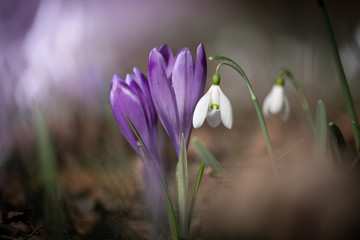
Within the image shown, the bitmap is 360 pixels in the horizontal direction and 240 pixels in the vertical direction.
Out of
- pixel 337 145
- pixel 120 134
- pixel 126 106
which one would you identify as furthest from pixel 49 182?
pixel 120 134

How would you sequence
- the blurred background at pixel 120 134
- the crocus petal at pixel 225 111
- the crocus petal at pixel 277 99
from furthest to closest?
1. the crocus petal at pixel 277 99
2. the crocus petal at pixel 225 111
3. the blurred background at pixel 120 134

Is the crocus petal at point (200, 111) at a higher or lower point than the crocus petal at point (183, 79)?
lower

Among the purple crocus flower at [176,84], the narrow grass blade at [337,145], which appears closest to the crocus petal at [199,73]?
the purple crocus flower at [176,84]

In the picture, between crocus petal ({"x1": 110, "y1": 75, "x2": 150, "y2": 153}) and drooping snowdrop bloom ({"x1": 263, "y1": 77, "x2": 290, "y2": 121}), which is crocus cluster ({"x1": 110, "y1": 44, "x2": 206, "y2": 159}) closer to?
crocus petal ({"x1": 110, "y1": 75, "x2": 150, "y2": 153})

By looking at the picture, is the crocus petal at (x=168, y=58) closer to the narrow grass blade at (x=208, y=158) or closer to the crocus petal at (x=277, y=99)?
the narrow grass blade at (x=208, y=158)

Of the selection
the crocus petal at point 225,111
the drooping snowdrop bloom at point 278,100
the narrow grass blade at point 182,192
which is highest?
the crocus petal at point 225,111

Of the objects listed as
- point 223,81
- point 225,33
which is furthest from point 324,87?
point 225,33

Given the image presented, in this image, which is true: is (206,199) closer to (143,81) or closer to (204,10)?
(143,81)
